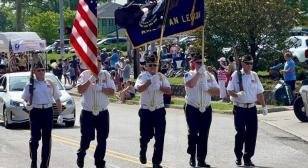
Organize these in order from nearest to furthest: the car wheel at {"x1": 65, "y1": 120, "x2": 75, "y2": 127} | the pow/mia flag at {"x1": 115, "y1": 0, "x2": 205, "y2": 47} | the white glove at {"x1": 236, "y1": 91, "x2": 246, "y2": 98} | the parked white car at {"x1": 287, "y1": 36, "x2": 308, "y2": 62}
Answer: the white glove at {"x1": 236, "y1": 91, "x2": 246, "y2": 98} < the pow/mia flag at {"x1": 115, "y1": 0, "x2": 205, "y2": 47} < the car wheel at {"x1": 65, "y1": 120, "x2": 75, "y2": 127} < the parked white car at {"x1": 287, "y1": 36, "x2": 308, "y2": 62}

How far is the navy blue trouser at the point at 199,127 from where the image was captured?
14500 mm

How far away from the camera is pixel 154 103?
14258 millimetres

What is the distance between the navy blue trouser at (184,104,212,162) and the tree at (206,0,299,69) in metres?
20.0

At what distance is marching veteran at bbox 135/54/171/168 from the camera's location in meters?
14.2

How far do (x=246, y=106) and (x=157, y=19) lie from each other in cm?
320

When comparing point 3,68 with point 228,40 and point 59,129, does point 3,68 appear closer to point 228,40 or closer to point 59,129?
point 228,40

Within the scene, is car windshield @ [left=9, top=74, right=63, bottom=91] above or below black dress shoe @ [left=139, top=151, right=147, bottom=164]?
above

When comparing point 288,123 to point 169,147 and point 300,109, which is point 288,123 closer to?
point 300,109

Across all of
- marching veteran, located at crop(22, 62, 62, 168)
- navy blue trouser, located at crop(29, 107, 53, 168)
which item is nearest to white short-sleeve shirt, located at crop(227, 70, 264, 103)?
marching veteran, located at crop(22, 62, 62, 168)

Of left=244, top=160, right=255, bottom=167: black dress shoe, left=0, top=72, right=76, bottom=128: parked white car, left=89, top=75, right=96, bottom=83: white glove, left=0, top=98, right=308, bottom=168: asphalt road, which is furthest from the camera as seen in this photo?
left=0, top=72, right=76, bottom=128: parked white car

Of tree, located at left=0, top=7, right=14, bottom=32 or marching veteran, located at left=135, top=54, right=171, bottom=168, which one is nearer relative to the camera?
marching veteran, located at left=135, top=54, right=171, bottom=168

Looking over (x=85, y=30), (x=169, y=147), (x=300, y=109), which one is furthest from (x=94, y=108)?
(x=300, y=109)

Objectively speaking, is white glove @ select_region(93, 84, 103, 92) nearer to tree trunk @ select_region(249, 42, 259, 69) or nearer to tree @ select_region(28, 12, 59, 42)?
tree trunk @ select_region(249, 42, 259, 69)

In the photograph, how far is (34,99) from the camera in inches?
547
